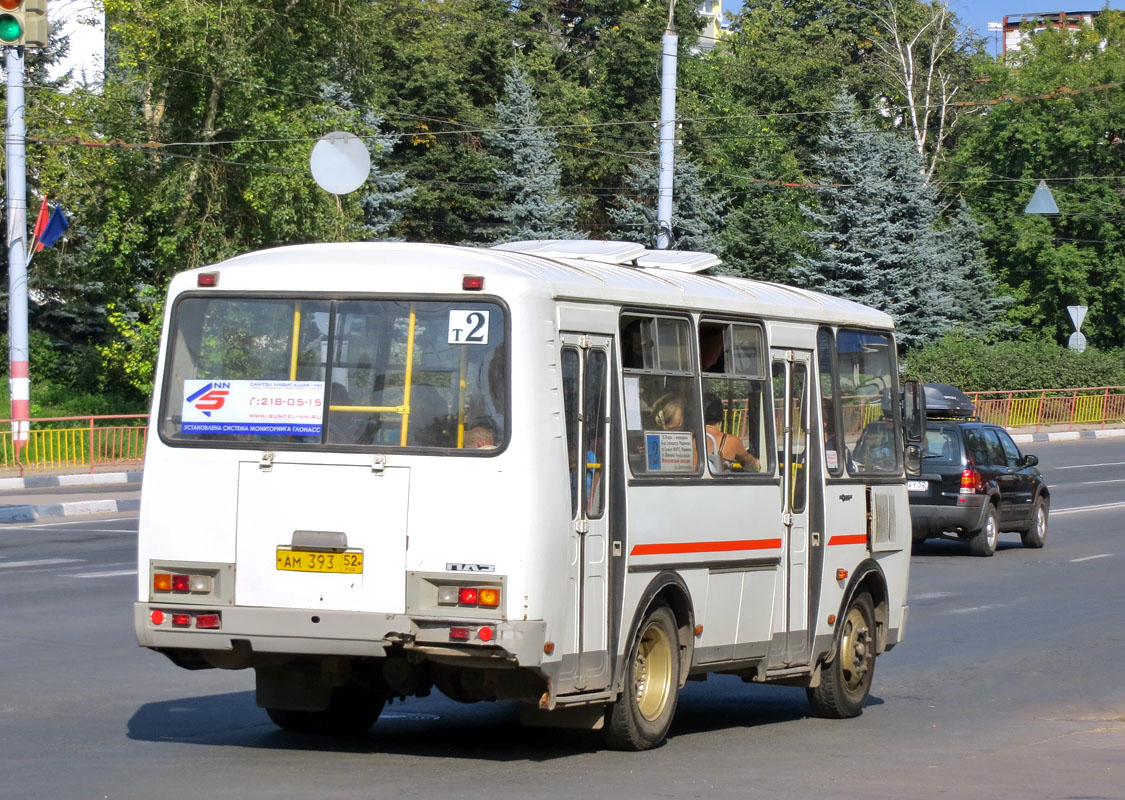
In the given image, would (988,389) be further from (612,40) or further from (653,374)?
(653,374)

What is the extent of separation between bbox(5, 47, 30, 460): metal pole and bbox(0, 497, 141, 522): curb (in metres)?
4.93

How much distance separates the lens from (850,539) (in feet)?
35.4

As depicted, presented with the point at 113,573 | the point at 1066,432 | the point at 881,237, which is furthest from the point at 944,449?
the point at 881,237

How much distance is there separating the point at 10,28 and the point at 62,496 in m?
13.0

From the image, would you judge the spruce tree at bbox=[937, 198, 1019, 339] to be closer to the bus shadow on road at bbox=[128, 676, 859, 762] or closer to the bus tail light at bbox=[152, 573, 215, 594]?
the bus shadow on road at bbox=[128, 676, 859, 762]

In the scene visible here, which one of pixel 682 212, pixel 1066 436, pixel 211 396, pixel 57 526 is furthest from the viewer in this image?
pixel 682 212

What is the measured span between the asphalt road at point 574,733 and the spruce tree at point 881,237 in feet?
120

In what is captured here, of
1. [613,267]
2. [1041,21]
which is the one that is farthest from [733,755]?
[1041,21]

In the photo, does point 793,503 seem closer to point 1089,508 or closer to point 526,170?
point 1089,508

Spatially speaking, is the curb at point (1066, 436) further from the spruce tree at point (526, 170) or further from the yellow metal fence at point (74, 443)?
the yellow metal fence at point (74, 443)

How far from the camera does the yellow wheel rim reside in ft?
28.9

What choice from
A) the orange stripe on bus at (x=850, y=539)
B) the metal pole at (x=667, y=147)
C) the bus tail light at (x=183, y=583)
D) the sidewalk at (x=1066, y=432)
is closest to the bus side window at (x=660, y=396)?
the orange stripe on bus at (x=850, y=539)

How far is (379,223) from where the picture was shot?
5144 centimetres

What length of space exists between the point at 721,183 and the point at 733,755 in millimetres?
57136
